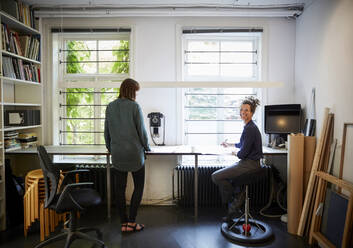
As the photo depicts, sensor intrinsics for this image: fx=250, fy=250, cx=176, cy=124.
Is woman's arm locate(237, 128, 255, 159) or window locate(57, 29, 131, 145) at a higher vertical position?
window locate(57, 29, 131, 145)

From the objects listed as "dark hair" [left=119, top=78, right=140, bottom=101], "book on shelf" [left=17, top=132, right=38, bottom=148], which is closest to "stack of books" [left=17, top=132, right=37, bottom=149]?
"book on shelf" [left=17, top=132, right=38, bottom=148]

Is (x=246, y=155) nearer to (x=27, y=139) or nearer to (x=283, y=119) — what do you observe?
(x=283, y=119)

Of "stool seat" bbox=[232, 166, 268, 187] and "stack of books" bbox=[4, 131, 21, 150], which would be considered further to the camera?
"stack of books" bbox=[4, 131, 21, 150]

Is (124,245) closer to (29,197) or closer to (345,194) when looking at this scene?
(29,197)

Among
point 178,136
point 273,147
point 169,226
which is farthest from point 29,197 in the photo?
point 273,147

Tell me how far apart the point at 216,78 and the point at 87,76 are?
6.60 ft

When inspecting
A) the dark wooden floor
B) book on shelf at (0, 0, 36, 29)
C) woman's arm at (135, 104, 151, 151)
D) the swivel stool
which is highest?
book on shelf at (0, 0, 36, 29)

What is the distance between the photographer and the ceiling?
3.34 m

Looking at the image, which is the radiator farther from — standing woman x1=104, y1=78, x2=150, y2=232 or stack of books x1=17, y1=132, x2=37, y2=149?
stack of books x1=17, y1=132, x2=37, y2=149

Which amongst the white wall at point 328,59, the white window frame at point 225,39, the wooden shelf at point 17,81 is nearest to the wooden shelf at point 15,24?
the wooden shelf at point 17,81

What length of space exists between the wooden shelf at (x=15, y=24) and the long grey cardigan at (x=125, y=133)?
1.75 m

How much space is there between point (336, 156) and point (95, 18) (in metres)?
3.63

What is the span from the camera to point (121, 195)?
2.79 meters

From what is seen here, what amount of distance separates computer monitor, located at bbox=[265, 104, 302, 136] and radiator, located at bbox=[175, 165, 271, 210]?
62 centimetres
